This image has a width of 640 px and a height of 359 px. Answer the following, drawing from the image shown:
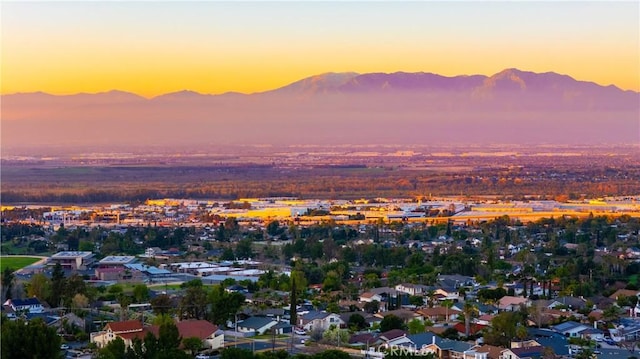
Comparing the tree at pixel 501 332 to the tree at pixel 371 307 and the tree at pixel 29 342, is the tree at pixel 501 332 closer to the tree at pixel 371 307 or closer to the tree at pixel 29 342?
the tree at pixel 371 307

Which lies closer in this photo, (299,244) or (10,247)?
(299,244)

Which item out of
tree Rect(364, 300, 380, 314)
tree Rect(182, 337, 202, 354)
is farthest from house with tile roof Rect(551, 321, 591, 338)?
tree Rect(182, 337, 202, 354)

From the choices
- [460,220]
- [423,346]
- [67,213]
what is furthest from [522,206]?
[423,346]

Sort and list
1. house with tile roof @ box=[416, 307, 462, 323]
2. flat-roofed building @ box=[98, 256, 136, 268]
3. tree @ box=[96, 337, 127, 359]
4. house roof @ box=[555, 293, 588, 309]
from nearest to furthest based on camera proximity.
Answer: tree @ box=[96, 337, 127, 359] < house with tile roof @ box=[416, 307, 462, 323] < house roof @ box=[555, 293, 588, 309] < flat-roofed building @ box=[98, 256, 136, 268]

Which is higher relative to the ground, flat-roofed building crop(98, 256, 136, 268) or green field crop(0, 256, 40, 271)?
flat-roofed building crop(98, 256, 136, 268)

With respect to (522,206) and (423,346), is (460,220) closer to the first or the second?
(522,206)

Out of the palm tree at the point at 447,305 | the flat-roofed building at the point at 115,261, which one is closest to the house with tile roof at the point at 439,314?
the palm tree at the point at 447,305

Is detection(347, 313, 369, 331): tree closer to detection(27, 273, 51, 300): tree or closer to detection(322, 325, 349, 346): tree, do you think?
detection(322, 325, 349, 346): tree
